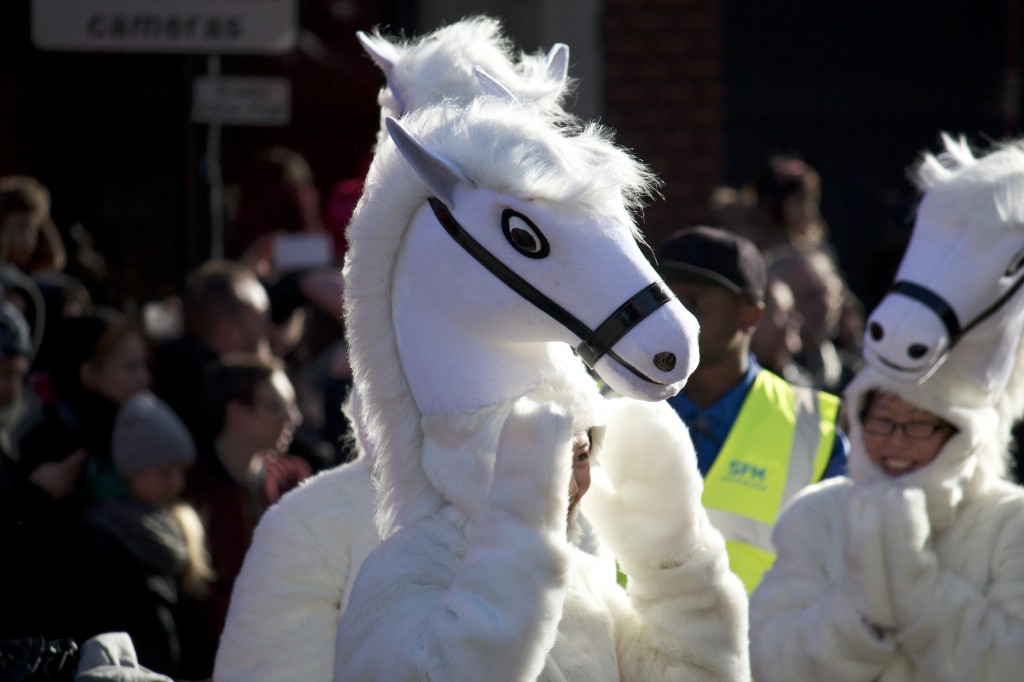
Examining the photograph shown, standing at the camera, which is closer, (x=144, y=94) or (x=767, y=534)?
(x=767, y=534)

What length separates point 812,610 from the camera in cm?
354

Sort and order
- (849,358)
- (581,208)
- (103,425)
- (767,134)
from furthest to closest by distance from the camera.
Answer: (767,134) < (849,358) < (103,425) < (581,208)

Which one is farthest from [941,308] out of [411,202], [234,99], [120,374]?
[234,99]

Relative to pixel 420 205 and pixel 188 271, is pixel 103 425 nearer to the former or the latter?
pixel 188 271

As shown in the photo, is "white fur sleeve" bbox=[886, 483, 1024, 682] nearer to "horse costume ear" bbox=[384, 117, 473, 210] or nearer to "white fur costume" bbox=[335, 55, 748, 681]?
"white fur costume" bbox=[335, 55, 748, 681]

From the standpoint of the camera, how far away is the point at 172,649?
4.38m

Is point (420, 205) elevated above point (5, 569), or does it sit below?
above

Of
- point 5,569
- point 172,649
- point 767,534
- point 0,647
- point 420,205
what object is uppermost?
point 420,205

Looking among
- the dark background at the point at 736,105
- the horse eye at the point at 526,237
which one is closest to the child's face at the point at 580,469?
the horse eye at the point at 526,237

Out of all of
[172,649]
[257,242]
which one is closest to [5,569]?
[172,649]

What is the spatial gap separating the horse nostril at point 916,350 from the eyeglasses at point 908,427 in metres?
0.27

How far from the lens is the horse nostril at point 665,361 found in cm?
231

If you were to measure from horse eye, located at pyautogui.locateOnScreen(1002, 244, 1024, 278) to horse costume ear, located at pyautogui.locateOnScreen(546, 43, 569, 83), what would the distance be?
1.12 m

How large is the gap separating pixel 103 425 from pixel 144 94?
5112mm
